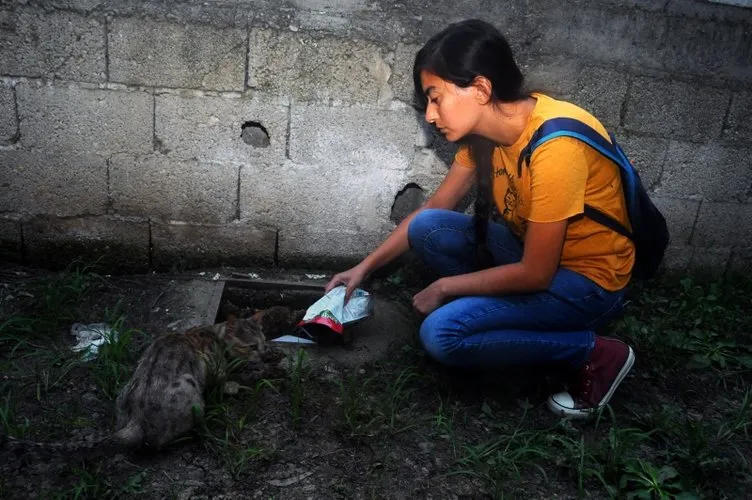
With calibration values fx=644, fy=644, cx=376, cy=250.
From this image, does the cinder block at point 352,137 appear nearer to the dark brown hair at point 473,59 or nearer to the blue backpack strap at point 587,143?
the dark brown hair at point 473,59

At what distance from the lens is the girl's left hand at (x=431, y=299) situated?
2.89 m

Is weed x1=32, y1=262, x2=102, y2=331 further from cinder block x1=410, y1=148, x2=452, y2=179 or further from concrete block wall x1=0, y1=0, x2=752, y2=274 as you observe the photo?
cinder block x1=410, y1=148, x2=452, y2=179

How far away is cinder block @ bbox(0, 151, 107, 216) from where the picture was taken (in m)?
3.66

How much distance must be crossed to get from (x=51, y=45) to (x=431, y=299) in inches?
96.5

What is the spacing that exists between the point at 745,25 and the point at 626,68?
2.45 feet

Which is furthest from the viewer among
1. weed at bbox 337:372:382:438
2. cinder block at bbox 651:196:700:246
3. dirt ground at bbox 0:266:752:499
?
cinder block at bbox 651:196:700:246

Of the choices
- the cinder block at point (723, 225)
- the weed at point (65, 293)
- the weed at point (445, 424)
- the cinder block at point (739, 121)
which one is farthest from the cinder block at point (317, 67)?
the cinder block at point (723, 225)

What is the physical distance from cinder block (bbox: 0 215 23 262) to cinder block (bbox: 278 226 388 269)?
1.53 m

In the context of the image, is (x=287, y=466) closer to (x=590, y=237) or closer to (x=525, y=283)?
(x=525, y=283)

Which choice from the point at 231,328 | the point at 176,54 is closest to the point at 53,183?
the point at 176,54

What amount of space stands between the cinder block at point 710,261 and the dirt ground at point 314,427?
1.00 meters

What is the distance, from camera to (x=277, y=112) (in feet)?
12.1

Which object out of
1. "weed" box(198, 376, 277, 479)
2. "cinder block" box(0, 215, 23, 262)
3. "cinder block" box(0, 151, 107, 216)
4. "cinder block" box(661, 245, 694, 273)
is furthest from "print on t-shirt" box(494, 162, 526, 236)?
"cinder block" box(0, 215, 23, 262)

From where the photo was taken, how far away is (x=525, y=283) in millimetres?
2713
